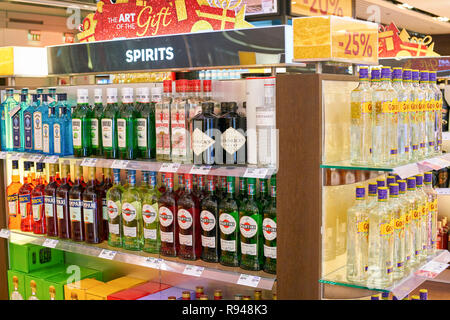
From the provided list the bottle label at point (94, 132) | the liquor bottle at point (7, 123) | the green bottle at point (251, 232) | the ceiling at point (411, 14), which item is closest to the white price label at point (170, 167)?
the green bottle at point (251, 232)

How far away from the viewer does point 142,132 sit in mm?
2689

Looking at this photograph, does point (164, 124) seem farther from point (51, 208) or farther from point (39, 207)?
point (39, 207)

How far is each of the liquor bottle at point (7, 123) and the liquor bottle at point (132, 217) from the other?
105 centimetres

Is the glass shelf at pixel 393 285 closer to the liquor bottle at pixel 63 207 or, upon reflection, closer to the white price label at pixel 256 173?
the white price label at pixel 256 173

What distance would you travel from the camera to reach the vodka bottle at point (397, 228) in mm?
2131

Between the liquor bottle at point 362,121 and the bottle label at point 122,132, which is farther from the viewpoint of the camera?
the bottle label at point 122,132

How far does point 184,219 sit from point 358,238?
860 mm

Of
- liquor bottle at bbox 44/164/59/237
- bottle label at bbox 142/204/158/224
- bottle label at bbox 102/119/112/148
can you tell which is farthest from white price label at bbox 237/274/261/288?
liquor bottle at bbox 44/164/59/237

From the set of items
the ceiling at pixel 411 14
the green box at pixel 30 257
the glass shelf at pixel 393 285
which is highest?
the ceiling at pixel 411 14

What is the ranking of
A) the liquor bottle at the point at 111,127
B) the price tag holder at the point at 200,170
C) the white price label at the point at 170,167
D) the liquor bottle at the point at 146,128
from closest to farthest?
1. the price tag holder at the point at 200,170
2. the white price label at the point at 170,167
3. the liquor bottle at the point at 146,128
4. the liquor bottle at the point at 111,127

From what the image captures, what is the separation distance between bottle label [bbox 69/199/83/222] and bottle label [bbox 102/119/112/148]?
1.42 feet

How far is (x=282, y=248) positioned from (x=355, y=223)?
32 centimetres

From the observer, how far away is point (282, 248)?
2.19m
